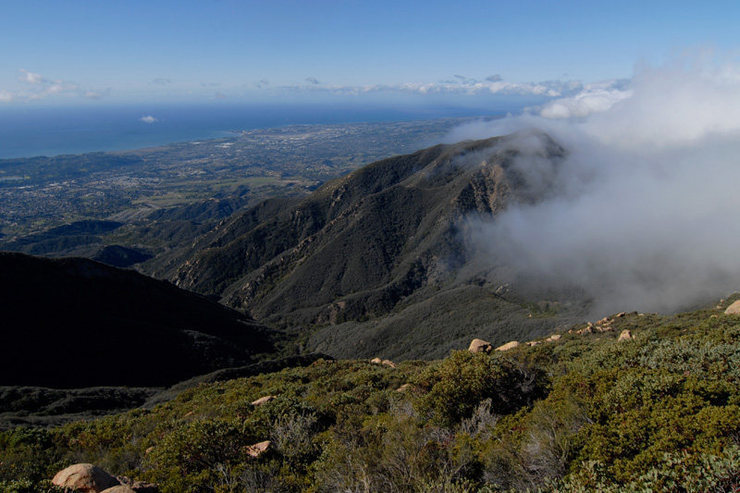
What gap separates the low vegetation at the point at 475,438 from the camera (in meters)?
8.98

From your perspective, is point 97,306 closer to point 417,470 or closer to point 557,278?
point 417,470

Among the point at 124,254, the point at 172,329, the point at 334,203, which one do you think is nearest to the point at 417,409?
the point at 172,329

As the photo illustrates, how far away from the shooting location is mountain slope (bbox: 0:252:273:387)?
4341 cm

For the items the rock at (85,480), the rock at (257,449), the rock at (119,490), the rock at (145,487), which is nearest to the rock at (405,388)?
the rock at (257,449)

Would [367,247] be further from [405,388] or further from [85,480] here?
[85,480]

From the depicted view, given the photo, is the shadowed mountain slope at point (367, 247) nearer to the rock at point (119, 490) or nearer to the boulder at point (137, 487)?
the boulder at point (137, 487)

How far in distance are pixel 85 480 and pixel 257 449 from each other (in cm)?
524

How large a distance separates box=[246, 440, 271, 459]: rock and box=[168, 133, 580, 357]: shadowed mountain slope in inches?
2469

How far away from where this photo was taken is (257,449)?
44.5ft

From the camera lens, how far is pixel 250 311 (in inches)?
4355

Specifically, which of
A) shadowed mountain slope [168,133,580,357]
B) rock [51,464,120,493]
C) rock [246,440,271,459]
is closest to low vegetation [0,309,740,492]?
rock [246,440,271,459]

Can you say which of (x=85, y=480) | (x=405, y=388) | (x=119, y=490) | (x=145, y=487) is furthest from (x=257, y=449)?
(x=405, y=388)

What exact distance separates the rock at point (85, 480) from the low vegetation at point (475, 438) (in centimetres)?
73

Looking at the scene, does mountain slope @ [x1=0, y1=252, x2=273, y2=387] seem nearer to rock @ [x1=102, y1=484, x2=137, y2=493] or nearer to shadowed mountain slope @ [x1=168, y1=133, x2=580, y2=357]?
shadowed mountain slope @ [x1=168, y1=133, x2=580, y2=357]
